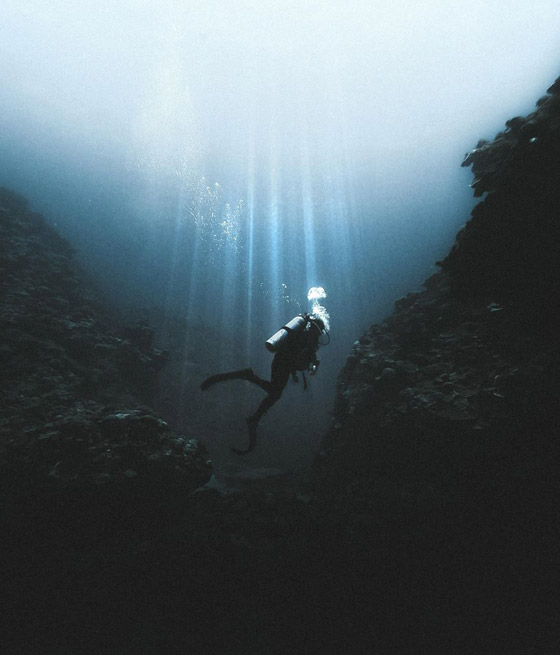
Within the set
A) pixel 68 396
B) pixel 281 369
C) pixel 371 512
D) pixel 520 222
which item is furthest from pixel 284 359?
pixel 68 396

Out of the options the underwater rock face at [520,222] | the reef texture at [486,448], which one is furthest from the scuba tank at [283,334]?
the underwater rock face at [520,222]

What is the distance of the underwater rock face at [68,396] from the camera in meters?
5.22

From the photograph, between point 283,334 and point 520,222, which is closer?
point 283,334

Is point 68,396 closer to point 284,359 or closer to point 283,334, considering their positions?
point 284,359

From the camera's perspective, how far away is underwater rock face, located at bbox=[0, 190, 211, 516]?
5.22m

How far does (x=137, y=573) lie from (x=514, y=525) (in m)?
6.66

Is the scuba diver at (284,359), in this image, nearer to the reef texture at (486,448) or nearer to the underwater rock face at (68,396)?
the underwater rock face at (68,396)

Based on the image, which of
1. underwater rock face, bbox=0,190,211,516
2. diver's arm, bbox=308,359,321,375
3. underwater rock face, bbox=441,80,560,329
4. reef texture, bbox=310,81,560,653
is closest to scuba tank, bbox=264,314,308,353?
diver's arm, bbox=308,359,321,375

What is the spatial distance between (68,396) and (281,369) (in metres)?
7.24

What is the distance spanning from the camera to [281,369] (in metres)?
4.97

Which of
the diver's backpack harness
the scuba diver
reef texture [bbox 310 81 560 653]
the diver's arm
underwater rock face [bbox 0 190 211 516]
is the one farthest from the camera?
the diver's arm

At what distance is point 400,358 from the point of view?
10203mm

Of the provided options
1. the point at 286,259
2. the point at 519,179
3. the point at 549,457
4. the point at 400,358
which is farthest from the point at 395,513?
the point at 286,259

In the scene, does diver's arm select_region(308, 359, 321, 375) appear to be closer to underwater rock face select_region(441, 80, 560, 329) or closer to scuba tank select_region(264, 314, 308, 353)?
scuba tank select_region(264, 314, 308, 353)
